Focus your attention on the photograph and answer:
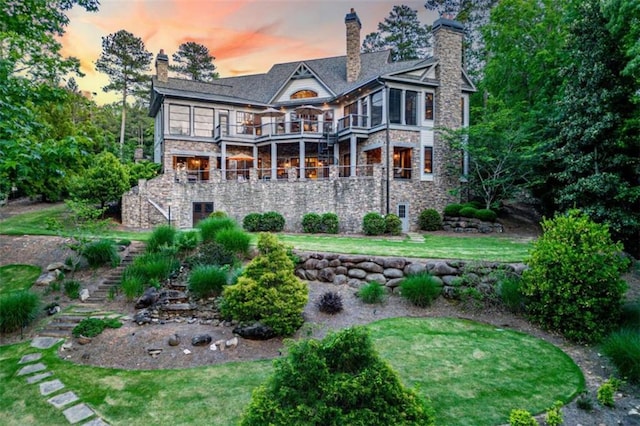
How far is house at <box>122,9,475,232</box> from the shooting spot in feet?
59.6

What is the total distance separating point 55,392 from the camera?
4.69 metres

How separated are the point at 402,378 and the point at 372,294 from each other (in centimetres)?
301

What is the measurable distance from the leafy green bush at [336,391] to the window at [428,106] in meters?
19.0

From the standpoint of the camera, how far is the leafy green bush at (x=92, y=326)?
642cm

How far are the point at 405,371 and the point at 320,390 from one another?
9.53 ft

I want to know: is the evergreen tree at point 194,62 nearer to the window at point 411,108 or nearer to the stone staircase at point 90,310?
the window at point 411,108

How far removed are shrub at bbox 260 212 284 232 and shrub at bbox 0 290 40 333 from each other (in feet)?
34.9

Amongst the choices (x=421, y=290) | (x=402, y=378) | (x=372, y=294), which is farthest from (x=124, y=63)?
(x=402, y=378)

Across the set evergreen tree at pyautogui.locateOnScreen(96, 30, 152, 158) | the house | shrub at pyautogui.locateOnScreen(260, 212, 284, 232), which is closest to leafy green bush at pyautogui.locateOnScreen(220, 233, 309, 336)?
shrub at pyautogui.locateOnScreen(260, 212, 284, 232)

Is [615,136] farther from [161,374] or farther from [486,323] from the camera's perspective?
[161,374]

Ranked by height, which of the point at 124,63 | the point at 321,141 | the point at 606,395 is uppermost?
the point at 124,63

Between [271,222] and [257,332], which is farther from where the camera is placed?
[271,222]

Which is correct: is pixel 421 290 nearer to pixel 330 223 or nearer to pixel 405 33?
pixel 330 223

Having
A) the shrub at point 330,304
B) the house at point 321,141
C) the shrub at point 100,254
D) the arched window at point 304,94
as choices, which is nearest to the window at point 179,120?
the house at point 321,141
